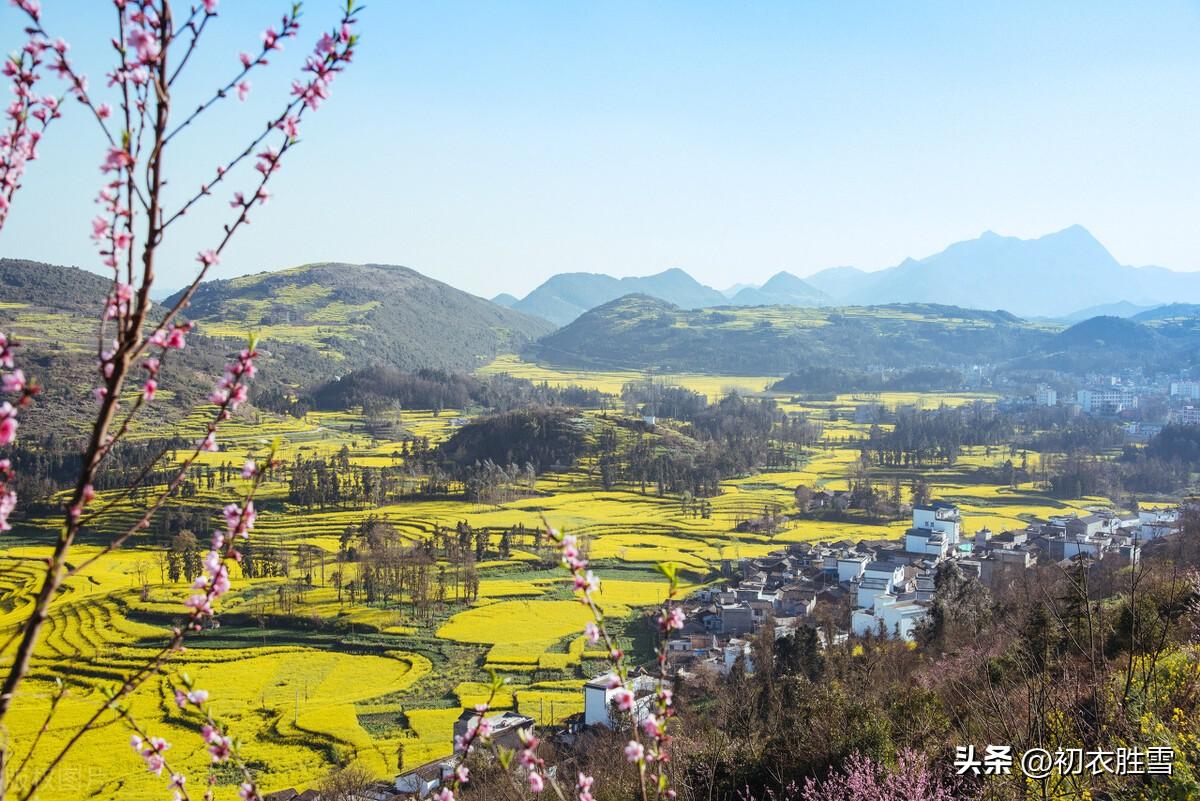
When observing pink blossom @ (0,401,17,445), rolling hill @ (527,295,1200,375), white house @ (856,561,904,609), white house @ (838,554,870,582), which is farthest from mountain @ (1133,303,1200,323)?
pink blossom @ (0,401,17,445)

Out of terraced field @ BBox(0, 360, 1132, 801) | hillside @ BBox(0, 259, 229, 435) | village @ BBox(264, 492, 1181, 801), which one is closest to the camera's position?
village @ BBox(264, 492, 1181, 801)

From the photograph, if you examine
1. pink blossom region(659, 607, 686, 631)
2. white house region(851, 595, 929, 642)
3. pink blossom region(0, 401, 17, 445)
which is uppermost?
pink blossom region(0, 401, 17, 445)

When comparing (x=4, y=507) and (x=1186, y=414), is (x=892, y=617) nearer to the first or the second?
(x=4, y=507)

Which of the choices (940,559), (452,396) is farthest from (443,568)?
(452,396)

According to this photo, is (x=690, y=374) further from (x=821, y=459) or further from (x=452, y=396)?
(x=821, y=459)

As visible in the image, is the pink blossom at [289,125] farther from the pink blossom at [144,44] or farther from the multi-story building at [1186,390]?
the multi-story building at [1186,390]

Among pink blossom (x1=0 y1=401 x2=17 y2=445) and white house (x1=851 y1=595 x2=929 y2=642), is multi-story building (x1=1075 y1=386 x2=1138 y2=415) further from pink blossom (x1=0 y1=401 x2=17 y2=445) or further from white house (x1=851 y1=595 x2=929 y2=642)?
pink blossom (x1=0 y1=401 x2=17 y2=445)

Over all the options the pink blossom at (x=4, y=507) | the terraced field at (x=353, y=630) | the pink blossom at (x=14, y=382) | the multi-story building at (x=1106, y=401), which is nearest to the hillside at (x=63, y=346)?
the terraced field at (x=353, y=630)
